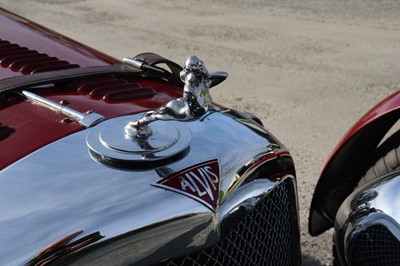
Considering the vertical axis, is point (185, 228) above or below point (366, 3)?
above

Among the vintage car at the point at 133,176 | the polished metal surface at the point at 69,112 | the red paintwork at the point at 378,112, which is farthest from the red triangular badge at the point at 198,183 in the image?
the red paintwork at the point at 378,112

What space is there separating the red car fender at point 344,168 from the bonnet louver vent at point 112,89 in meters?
0.84

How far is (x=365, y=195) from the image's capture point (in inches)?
74.1

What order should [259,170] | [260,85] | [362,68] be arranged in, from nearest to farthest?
[259,170], [260,85], [362,68]

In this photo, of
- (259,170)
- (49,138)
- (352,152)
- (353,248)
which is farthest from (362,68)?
(49,138)

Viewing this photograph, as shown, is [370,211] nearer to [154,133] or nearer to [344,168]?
[344,168]

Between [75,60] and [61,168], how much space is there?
0.69m

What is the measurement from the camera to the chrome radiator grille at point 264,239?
135cm

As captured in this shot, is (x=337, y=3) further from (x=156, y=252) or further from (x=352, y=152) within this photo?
(x=156, y=252)

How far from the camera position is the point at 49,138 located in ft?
4.24

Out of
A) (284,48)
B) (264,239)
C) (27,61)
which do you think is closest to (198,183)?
(264,239)

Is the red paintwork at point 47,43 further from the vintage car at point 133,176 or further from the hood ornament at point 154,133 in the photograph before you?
the hood ornament at point 154,133

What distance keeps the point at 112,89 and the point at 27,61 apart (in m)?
0.34

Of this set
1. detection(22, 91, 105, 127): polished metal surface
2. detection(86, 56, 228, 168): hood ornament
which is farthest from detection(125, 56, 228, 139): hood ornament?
detection(22, 91, 105, 127): polished metal surface
